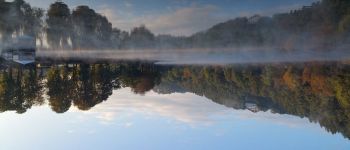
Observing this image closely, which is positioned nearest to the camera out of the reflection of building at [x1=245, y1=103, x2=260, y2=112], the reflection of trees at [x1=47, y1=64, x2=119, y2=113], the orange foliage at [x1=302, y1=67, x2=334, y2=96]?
the reflection of building at [x1=245, y1=103, x2=260, y2=112]

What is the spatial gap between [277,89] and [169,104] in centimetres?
650

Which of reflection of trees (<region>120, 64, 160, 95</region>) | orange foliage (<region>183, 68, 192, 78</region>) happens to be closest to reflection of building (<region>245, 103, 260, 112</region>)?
reflection of trees (<region>120, 64, 160, 95</region>)

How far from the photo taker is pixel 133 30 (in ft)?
221

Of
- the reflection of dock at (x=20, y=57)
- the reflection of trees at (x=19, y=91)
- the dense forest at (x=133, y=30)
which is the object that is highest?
the dense forest at (x=133, y=30)

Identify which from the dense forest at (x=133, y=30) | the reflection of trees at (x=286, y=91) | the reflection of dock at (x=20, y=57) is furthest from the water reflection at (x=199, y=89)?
the dense forest at (x=133, y=30)

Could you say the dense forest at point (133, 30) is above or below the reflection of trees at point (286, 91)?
above

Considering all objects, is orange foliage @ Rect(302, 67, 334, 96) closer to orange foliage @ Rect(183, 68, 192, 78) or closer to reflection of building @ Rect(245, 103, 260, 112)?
reflection of building @ Rect(245, 103, 260, 112)

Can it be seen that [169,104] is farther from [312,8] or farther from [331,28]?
[312,8]

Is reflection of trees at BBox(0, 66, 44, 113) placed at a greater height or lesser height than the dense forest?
lesser

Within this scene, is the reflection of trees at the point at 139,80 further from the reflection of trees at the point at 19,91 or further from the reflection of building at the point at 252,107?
the reflection of building at the point at 252,107

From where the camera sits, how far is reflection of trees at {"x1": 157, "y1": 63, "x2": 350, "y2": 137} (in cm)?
1526

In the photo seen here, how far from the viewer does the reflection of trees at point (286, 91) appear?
15255mm

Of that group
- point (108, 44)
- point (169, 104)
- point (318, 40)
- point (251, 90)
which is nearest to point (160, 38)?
point (108, 44)

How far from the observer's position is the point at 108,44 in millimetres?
67688
